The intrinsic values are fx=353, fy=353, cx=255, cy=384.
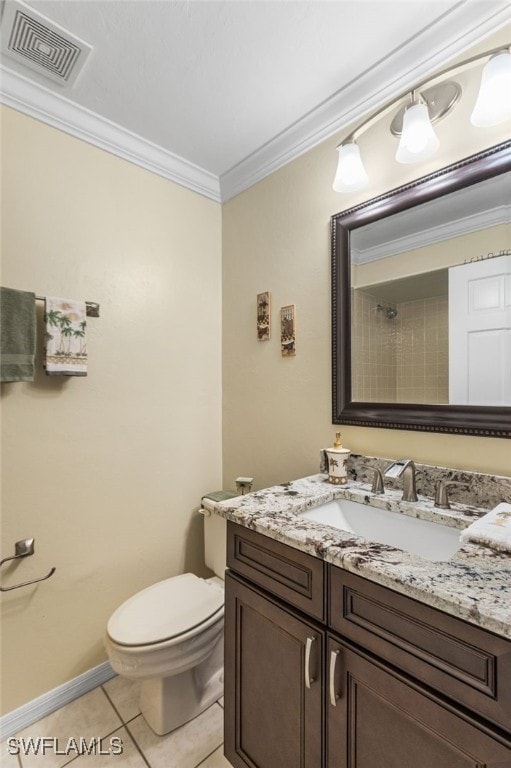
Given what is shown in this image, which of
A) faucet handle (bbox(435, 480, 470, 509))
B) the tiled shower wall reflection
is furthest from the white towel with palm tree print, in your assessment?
faucet handle (bbox(435, 480, 470, 509))

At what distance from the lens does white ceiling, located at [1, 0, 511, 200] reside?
1.11 m

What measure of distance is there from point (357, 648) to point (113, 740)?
45.8 inches

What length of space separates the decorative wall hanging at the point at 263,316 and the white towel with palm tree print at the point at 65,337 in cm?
81

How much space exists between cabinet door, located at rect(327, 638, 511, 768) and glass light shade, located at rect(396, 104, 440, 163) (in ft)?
4.62

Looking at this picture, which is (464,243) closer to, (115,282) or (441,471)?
(441,471)

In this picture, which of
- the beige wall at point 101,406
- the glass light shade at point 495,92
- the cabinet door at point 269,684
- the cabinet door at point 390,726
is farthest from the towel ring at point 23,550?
the glass light shade at point 495,92

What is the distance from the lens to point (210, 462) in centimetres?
200

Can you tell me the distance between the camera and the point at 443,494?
1.07 metres

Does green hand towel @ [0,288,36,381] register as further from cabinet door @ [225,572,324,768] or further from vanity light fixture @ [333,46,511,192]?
vanity light fixture @ [333,46,511,192]

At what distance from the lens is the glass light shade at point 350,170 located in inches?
50.8

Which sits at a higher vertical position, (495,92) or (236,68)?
(236,68)

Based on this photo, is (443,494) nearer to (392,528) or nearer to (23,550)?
(392,528)

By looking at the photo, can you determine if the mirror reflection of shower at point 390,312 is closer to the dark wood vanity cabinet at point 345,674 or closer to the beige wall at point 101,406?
the dark wood vanity cabinet at point 345,674

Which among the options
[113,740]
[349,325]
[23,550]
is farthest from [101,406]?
[113,740]
